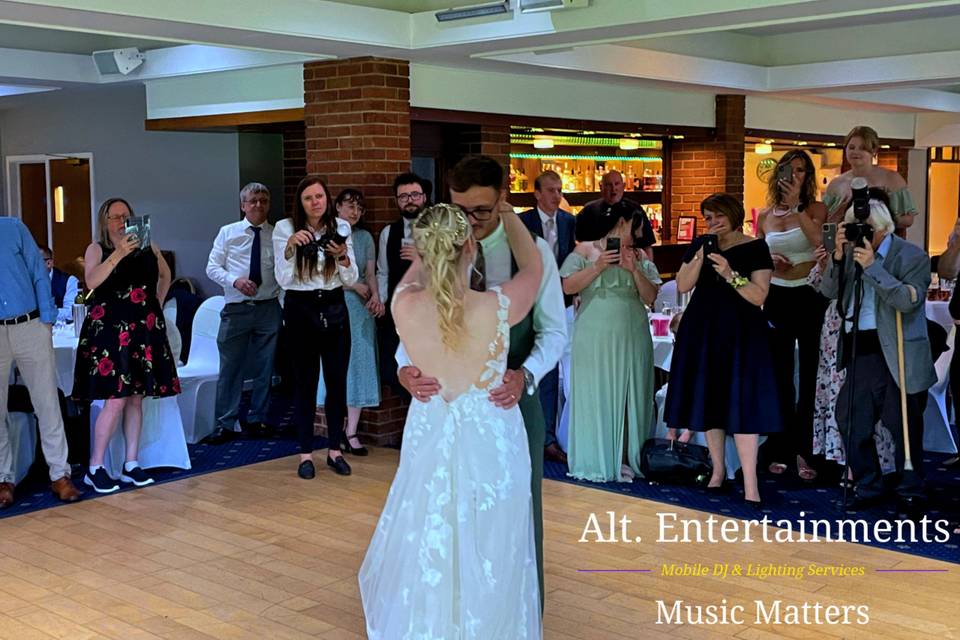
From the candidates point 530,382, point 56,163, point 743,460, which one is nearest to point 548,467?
point 743,460

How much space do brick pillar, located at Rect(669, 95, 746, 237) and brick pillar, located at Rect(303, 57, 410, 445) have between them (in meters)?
4.75

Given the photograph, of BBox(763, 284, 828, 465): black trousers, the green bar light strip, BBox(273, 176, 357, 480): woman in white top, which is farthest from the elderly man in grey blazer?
the green bar light strip

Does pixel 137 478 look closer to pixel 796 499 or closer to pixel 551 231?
pixel 551 231

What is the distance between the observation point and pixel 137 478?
6.70 metres

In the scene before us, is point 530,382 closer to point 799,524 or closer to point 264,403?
point 799,524

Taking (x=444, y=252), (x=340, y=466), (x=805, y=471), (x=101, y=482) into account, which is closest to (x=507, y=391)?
(x=444, y=252)

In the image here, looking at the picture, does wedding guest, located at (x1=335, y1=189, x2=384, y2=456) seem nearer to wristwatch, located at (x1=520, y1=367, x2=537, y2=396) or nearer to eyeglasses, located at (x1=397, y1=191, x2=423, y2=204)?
eyeglasses, located at (x1=397, y1=191, x2=423, y2=204)

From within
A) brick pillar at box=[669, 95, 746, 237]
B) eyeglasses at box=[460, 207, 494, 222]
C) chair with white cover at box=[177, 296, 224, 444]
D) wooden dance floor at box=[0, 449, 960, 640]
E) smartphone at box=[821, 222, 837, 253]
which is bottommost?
wooden dance floor at box=[0, 449, 960, 640]

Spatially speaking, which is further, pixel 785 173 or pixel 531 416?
pixel 785 173

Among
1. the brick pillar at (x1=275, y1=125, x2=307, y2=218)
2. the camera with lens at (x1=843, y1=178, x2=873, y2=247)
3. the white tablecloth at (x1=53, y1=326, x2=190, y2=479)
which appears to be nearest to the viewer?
the camera with lens at (x1=843, y1=178, x2=873, y2=247)

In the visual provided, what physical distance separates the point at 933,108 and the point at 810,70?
4.06 metres

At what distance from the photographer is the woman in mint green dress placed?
256 inches

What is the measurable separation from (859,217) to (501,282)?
2636 mm

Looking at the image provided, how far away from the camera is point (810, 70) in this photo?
1012 cm
